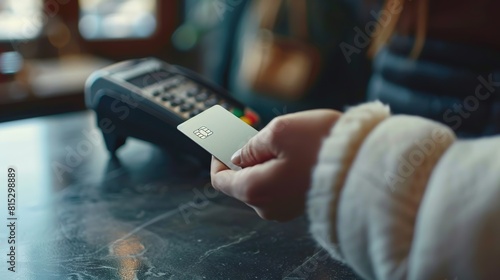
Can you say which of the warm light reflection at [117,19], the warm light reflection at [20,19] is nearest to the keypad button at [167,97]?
the warm light reflection at [20,19]

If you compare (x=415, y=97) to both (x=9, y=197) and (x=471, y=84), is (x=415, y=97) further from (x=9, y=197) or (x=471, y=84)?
(x=9, y=197)

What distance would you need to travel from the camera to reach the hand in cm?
35

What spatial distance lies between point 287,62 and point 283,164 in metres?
0.71

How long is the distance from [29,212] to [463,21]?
591mm

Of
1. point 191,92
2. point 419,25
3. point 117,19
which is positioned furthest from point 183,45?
point 191,92

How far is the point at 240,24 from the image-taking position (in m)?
1.29

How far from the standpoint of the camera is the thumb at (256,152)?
36cm

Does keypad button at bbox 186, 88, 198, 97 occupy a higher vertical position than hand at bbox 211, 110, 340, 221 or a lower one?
lower

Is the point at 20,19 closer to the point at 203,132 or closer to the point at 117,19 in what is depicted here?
the point at 117,19

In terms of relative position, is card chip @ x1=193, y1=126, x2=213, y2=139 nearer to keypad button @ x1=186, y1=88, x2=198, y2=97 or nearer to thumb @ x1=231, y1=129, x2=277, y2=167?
thumb @ x1=231, y1=129, x2=277, y2=167

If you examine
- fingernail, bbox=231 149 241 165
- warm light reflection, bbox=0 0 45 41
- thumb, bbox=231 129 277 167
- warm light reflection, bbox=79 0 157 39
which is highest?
thumb, bbox=231 129 277 167

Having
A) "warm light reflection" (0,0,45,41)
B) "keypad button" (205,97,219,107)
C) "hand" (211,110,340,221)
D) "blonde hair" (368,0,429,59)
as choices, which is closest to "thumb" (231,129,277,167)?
"hand" (211,110,340,221)

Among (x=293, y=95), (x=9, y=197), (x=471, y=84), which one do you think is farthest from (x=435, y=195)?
(x=293, y=95)

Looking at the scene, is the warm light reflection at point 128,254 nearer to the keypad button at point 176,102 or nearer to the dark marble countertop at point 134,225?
the dark marble countertop at point 134,225
